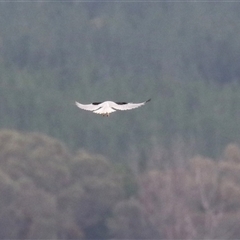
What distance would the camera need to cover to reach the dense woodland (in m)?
22.2

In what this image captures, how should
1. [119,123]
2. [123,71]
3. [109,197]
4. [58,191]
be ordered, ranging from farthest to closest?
1. [123,71]
2. [119,123]
3. [58,191]
4. [109,197]

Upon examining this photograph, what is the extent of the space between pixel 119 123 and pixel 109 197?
4.63m

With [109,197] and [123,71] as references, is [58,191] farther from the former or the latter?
[123,71]

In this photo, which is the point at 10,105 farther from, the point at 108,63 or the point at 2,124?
the point at 108,63

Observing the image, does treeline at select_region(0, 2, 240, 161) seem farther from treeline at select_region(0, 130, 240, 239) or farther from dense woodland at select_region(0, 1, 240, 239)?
treeline at select_region(0, 130, 240, 239)

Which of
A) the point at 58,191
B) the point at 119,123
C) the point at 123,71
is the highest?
the point at 123,71

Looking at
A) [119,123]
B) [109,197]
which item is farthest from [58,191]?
[119,123]

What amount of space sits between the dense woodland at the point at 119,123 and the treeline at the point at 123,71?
51mm

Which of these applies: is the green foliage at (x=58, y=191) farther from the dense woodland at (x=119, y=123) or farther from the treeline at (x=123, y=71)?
the treeline at (x=123, y=71)

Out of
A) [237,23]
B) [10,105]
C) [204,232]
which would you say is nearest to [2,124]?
[10,105]

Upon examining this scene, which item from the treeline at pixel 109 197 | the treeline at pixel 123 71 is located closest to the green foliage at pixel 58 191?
the treeline at pixel 109 197

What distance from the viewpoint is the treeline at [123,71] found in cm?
2595

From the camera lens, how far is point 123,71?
29.1 m

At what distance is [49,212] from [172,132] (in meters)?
5.74
